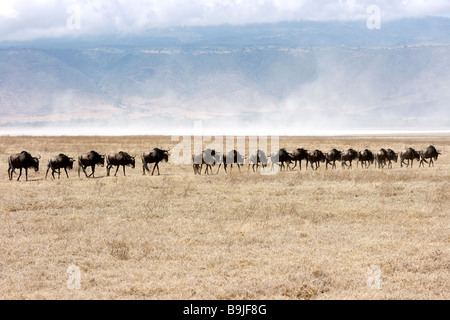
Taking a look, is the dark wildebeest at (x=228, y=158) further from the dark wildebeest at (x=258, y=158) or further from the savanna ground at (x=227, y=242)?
the savanna ground at (x=227, y=242)

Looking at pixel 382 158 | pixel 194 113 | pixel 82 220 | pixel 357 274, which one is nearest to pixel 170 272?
pixel 357 274

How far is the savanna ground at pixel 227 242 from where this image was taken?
8.54 m

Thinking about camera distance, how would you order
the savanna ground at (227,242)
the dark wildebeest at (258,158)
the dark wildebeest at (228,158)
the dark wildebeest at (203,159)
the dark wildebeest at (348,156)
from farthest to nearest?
the dark wildebeest at (348,156) → the dark wildebeest at (258,158) → the dark wildebeest at (228,158) → the dark wildebeest at (203,159) → the savanna ground at (227,242)

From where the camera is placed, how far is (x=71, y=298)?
797 cm

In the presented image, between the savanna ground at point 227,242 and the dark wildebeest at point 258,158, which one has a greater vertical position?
the dark wildebeest at point 258,158


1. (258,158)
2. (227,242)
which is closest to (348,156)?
(258,158)

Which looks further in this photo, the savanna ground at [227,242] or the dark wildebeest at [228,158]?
the dark wildebeest at [228,158]

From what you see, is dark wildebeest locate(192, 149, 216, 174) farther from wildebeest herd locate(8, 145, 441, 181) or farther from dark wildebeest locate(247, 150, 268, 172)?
dark wildebeest locate(247, 150, 268, 172)

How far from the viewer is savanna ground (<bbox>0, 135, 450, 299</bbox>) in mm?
8539

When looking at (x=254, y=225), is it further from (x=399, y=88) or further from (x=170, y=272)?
(x=399, y=88)

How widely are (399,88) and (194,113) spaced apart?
2916 inches

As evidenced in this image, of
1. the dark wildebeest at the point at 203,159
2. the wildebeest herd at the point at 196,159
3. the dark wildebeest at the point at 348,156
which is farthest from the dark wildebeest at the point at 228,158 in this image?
the dark wildebeest at the point at 348,156

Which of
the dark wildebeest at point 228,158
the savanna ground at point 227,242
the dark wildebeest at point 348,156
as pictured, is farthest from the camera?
the dark wildebeest at point 348,156
